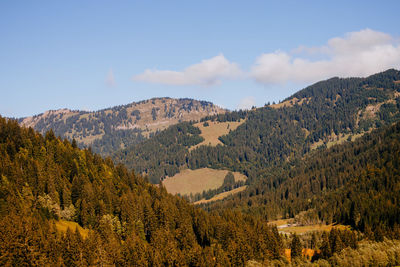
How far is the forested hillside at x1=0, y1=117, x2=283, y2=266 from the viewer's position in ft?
302

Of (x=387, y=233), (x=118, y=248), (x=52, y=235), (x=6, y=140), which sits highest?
(x=6, y=140)

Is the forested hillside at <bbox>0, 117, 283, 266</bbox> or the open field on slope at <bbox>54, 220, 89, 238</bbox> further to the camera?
the open field on slope at <bbox>54, 220, 89, 238</bbox>

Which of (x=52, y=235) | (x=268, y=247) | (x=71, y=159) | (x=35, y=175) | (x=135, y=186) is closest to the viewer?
(x=52, y=235)

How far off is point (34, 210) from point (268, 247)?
82.5 metres

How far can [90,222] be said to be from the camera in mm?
124312

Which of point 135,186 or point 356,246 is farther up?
point 135,186

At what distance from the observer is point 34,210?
110m

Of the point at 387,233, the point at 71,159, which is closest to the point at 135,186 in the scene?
the point at 71,159

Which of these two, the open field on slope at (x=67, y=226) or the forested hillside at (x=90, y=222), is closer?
the forested hillside at (x=90, y=222)

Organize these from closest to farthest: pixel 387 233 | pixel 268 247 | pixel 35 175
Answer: pixel 35 175, pixel 268 247, pixel 387 233

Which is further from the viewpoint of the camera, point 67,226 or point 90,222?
point 90,222

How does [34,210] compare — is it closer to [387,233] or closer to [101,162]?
[101,162]

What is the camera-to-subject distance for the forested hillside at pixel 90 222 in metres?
92.1

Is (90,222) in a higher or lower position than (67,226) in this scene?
lower
